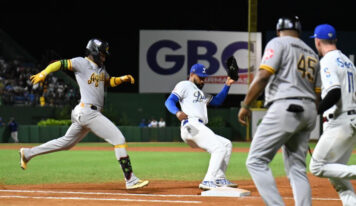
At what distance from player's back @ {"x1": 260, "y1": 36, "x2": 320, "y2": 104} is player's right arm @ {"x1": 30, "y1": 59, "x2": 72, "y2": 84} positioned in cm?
392

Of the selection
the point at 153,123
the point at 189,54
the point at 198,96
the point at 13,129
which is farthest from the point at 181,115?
the point at 189,54

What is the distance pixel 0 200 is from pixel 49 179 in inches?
131

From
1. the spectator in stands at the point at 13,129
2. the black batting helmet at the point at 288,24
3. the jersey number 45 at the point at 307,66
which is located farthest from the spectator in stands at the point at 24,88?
the jersey number 45 at the point at 307,66

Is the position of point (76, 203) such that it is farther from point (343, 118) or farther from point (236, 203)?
point (343, 118)

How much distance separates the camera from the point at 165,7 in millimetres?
38312

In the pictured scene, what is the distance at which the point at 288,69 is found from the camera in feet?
16.9

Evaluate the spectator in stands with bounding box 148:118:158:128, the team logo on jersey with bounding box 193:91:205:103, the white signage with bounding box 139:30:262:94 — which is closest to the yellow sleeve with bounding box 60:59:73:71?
the team logo on jersey with bounding box 193:91:205:103

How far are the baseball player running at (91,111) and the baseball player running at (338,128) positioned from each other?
3077mm

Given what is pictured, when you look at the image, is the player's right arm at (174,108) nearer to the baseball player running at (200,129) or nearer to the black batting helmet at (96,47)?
the baseball player running at (200,129)

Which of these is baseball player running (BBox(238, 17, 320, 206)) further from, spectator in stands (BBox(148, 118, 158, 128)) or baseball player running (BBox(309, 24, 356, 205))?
spectator in stands (BBox(148, 118, 158, 128))

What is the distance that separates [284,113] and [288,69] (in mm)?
407

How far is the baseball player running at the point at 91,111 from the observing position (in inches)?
325

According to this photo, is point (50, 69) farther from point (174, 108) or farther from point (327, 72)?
point (327, 72)

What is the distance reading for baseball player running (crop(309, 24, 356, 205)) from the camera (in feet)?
18.7
